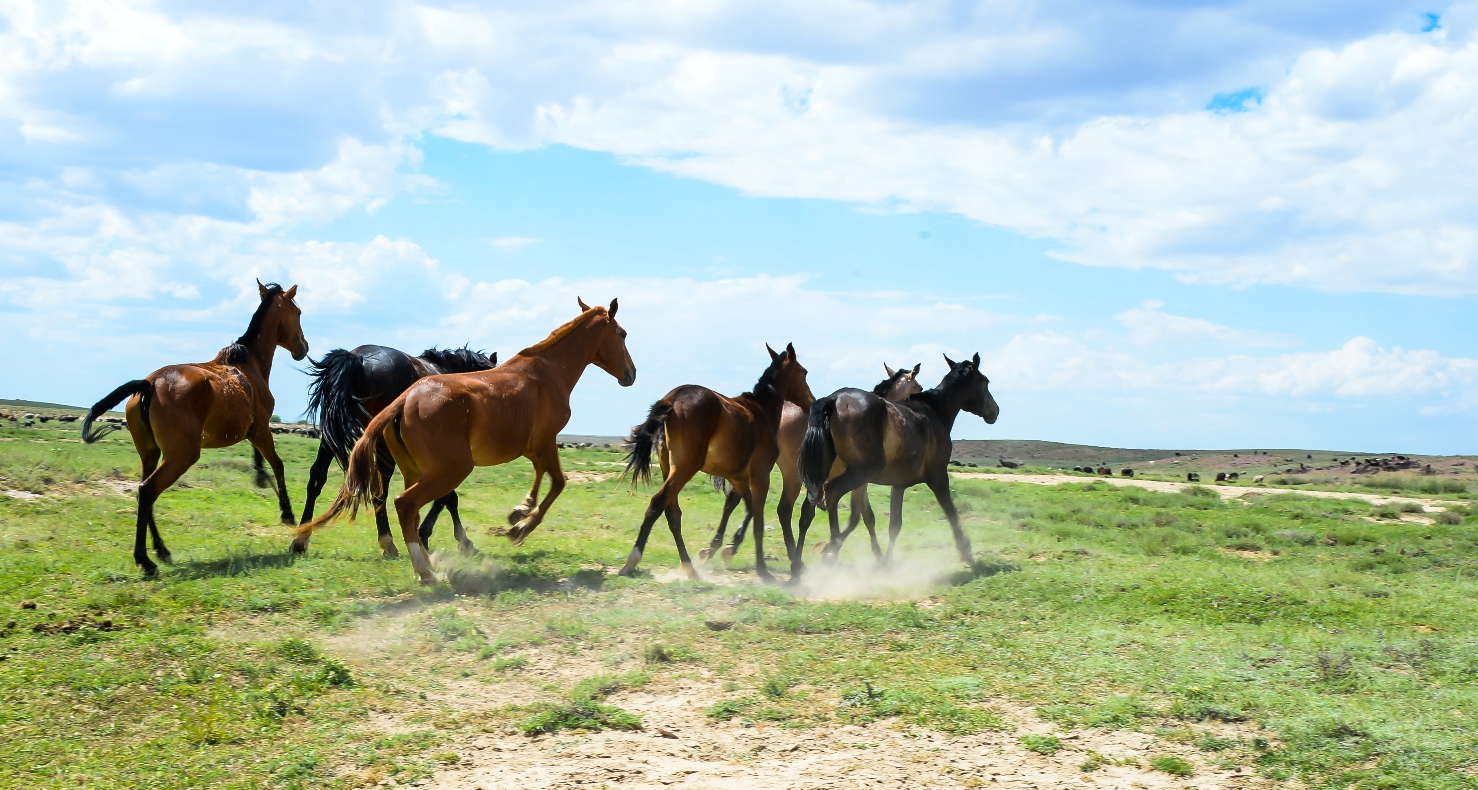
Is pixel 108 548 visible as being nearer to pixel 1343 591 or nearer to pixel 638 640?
pixel 638 640

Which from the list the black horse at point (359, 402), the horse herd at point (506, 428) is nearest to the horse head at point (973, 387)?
the horse herd at point (506, 428)

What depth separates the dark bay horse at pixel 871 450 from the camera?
483 inches

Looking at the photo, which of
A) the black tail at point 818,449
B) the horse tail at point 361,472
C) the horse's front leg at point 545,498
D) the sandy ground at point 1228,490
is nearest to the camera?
the horse tail at point 361,472

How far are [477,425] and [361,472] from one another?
3.83 feet

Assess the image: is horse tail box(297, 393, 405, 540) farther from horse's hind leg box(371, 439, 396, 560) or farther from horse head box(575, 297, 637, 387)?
horse head box(575, 297, 637, 387)

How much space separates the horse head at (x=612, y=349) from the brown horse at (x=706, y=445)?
1.04m

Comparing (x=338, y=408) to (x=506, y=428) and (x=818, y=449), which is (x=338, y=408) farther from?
(x=818, y=449)

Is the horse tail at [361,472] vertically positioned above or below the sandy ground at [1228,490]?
above

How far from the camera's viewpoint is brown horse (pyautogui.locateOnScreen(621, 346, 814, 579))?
11.5m

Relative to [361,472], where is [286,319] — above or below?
above

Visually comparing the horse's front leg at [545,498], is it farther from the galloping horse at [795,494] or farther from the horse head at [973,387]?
the horse head at [973,387]

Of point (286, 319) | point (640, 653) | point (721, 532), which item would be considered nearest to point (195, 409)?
point (286, 319)

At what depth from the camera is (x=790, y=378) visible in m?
13.6

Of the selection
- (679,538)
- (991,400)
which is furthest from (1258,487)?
(679,538)
